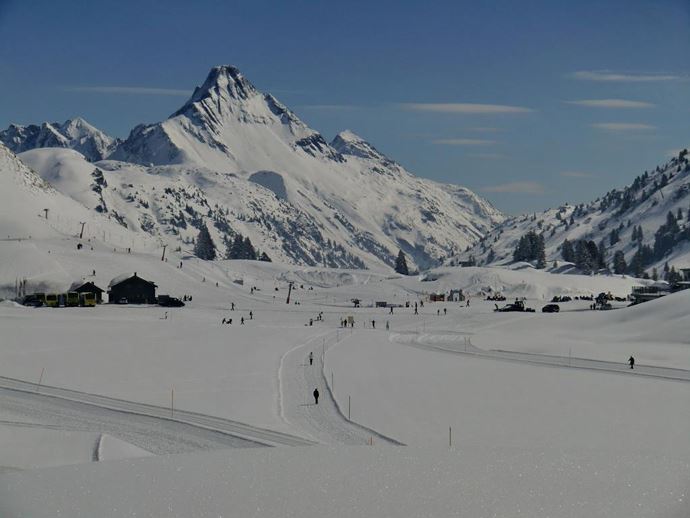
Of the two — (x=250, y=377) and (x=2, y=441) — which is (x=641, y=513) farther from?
(x=250, y=377)

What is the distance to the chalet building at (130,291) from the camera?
10019 cm

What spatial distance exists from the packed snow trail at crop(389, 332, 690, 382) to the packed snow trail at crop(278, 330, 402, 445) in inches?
530

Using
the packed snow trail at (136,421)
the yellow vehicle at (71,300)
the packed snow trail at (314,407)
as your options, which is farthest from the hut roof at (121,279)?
the packed snow trail at (136,421)

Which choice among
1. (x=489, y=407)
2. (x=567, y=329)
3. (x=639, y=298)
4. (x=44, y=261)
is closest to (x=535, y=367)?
(x=489, y=407)

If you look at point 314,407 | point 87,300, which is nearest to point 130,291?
point 87,300

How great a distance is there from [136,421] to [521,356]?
108ft

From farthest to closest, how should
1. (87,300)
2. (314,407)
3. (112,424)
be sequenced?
(87,300)
(314,407)
(112,424)

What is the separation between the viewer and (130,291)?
100 meters

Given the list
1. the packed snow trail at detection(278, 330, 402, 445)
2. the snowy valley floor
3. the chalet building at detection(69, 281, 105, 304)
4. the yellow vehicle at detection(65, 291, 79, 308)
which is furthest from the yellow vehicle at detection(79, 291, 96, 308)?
the packed snow trail at detection(278, 330, 402, 445)

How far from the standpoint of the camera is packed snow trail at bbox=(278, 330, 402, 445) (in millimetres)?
33000

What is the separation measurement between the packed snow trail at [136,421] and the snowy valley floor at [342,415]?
0.13m

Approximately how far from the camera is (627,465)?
80.7ft

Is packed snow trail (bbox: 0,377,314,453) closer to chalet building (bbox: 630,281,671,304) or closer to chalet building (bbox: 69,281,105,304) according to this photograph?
chalet building (bbox: 69,281,105,304)

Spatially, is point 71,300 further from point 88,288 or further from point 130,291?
point 130,291
